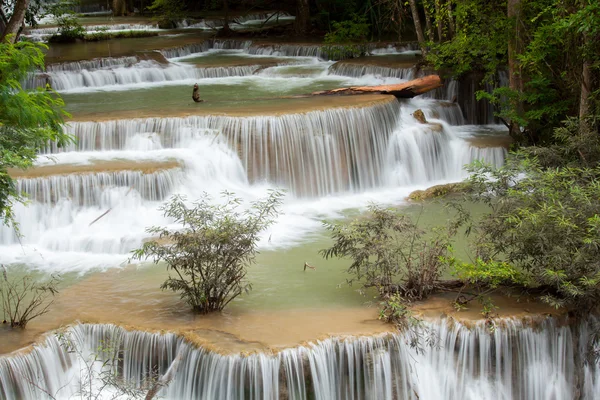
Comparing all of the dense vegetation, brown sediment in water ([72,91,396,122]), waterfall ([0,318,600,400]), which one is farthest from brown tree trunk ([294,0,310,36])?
waterfall ([0,318,600,400])

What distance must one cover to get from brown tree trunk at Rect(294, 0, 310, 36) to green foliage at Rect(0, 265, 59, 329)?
59.9ft

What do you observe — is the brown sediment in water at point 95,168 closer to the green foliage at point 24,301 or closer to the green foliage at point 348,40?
the green foliage at point 24,301

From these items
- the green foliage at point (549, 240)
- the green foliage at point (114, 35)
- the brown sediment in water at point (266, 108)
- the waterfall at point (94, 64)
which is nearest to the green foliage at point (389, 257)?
the green foliage at point (549, 240)

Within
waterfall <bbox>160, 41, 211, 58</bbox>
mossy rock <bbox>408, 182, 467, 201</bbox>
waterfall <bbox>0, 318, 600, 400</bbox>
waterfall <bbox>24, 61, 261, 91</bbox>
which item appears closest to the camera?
waterfall <bbox>0, 318, 600, 400</bbox>

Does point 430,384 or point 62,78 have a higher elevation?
point 62,78

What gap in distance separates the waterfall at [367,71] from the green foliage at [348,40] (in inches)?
56.1

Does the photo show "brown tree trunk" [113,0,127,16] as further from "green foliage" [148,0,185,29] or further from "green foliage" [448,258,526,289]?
"green foliage" [448,258,526,289]

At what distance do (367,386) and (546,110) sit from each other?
874 centimetres

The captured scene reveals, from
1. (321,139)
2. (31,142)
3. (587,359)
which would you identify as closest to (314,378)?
(587,359)

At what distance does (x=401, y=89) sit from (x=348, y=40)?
660 centimetres

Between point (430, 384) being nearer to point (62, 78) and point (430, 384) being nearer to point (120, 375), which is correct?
point (120, 375)

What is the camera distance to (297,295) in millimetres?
10453

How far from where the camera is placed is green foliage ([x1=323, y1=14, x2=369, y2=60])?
23.6m

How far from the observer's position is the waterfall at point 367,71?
20828 millimetres
